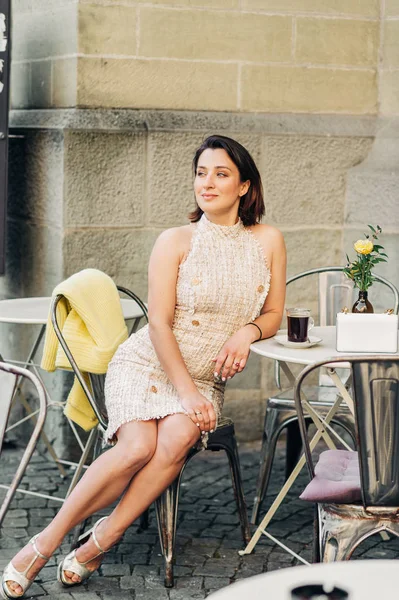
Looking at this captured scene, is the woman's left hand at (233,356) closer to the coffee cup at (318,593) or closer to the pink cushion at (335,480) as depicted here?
the pink cushion at (335,480)

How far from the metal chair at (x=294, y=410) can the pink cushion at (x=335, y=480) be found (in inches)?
23.7

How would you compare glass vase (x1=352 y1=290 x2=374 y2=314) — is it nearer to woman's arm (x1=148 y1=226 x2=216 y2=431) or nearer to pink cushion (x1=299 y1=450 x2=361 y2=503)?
pink cushion (x1=299 y1=450 x2=361 y2=503)

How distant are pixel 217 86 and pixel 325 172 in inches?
28.6

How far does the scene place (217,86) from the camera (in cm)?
530

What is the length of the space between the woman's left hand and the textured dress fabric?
0.08 metres

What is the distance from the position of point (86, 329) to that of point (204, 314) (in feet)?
1.59

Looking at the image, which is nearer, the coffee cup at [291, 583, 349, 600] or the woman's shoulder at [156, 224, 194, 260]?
the coffee cup at [291, 583, 349, 600]

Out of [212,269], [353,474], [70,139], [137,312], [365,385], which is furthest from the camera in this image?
[70,139]

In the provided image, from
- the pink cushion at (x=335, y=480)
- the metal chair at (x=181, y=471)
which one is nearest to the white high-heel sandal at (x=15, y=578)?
the metal chair at (x=181, y=471)

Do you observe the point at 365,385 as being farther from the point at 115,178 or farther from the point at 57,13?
the point at 57,13

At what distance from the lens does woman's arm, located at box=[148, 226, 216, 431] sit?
3711mm

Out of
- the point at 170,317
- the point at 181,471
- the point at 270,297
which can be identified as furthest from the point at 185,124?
the point at 181,471

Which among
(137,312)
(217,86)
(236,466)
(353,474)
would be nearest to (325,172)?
(217,86)

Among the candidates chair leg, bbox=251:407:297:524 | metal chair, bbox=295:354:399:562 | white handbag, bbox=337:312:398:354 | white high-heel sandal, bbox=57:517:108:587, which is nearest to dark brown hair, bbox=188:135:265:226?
white handbag, bbox=337:312:398:354
